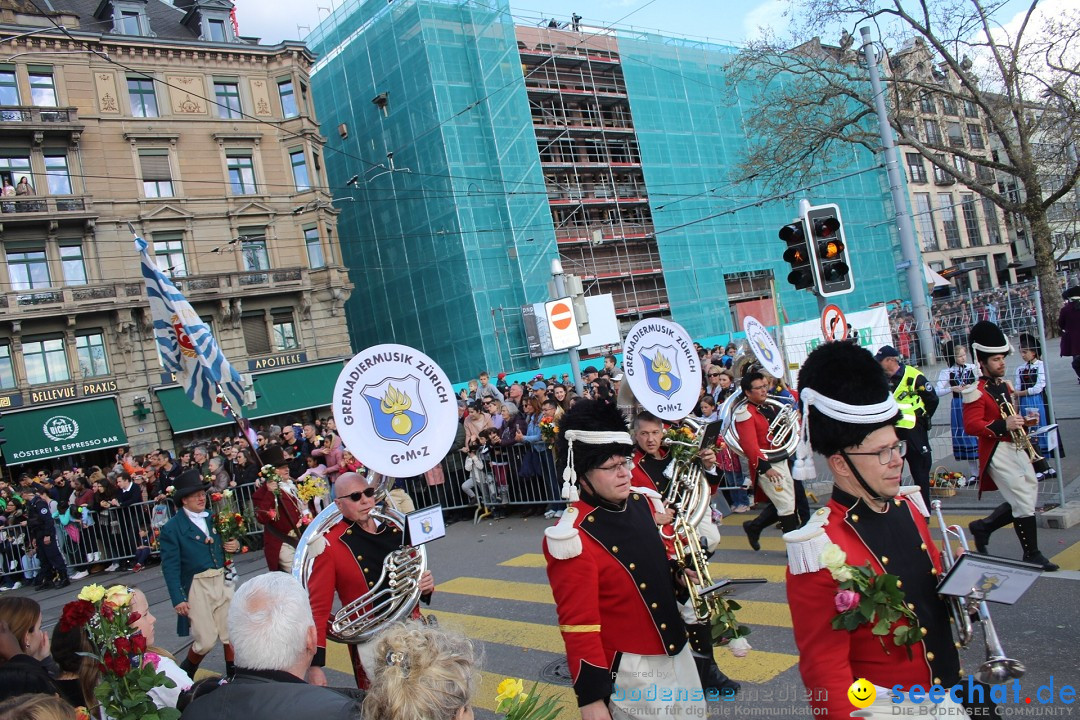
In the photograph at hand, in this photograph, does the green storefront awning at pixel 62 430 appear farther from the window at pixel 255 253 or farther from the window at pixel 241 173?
the window at pixel 241 173

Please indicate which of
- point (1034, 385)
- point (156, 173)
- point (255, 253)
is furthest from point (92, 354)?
point (1034, 385)

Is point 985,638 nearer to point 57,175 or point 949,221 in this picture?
point 57,175

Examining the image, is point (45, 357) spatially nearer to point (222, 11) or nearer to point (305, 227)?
point (305, 227)

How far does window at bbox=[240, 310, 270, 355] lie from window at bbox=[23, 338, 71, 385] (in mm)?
6244

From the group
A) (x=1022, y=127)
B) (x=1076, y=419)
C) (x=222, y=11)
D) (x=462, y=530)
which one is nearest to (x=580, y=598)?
(x=462, y=530)

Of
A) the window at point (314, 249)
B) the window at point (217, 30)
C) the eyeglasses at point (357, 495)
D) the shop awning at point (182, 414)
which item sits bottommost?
the eyeglasses at point (357, 495)

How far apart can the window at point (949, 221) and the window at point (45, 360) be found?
53306mm

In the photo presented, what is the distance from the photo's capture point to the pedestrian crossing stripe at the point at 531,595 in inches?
242

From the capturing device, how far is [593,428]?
150 inches

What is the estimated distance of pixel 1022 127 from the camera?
22.0m

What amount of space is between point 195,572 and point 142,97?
2890 centimetres

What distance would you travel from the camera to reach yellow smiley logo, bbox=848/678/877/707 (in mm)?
2539

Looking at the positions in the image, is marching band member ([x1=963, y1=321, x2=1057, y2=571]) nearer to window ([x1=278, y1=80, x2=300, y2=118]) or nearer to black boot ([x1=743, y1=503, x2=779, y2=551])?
black boot ([x1=743, y1=503, x2=779, y2=551])

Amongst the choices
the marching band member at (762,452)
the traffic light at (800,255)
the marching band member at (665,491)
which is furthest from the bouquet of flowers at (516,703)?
the traffic light at (800,255)
